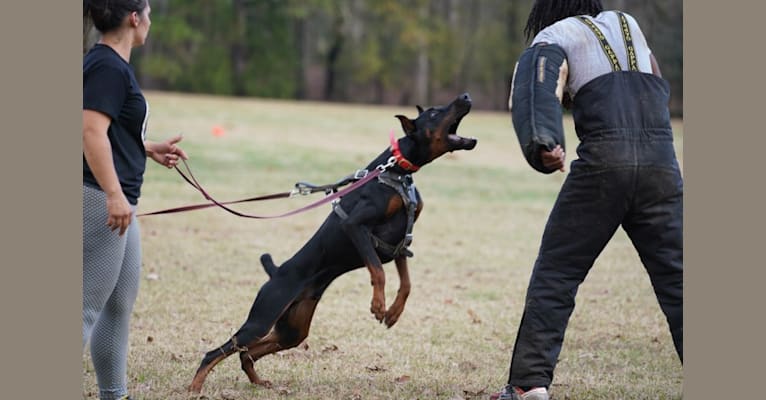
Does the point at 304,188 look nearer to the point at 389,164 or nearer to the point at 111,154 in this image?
the point at 389,164

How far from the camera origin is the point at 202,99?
29688mm

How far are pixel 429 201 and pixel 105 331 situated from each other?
10772mm

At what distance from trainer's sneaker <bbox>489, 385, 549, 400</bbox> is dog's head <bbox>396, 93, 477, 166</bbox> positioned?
1258 mm

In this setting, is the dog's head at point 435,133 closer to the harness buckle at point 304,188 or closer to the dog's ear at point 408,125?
the dog's ear at point 408,125

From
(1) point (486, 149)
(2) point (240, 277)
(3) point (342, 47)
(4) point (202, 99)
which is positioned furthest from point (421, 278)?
(3) point (342, 47)

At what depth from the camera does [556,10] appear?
5.05m

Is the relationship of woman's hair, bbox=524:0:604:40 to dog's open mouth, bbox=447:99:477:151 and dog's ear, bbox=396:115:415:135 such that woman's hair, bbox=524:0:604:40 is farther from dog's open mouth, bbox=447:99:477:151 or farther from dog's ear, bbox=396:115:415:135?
dog's ear, bbox=396:115:415:135

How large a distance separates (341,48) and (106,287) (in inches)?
1369

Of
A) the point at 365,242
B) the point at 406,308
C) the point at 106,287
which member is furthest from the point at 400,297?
the point at 406,308

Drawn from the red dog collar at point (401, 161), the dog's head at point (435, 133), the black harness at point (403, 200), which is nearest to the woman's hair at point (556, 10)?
the dog's head at point (435, 133)

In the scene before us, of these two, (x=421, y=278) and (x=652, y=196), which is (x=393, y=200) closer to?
(x=652, y=196)

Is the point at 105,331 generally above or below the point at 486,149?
above

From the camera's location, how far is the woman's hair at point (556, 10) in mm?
5016

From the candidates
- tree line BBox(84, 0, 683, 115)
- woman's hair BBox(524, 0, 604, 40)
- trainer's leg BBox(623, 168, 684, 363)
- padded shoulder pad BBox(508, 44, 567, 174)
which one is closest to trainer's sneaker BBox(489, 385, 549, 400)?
trainer's leg BBox(623, 168, 684, 363)
